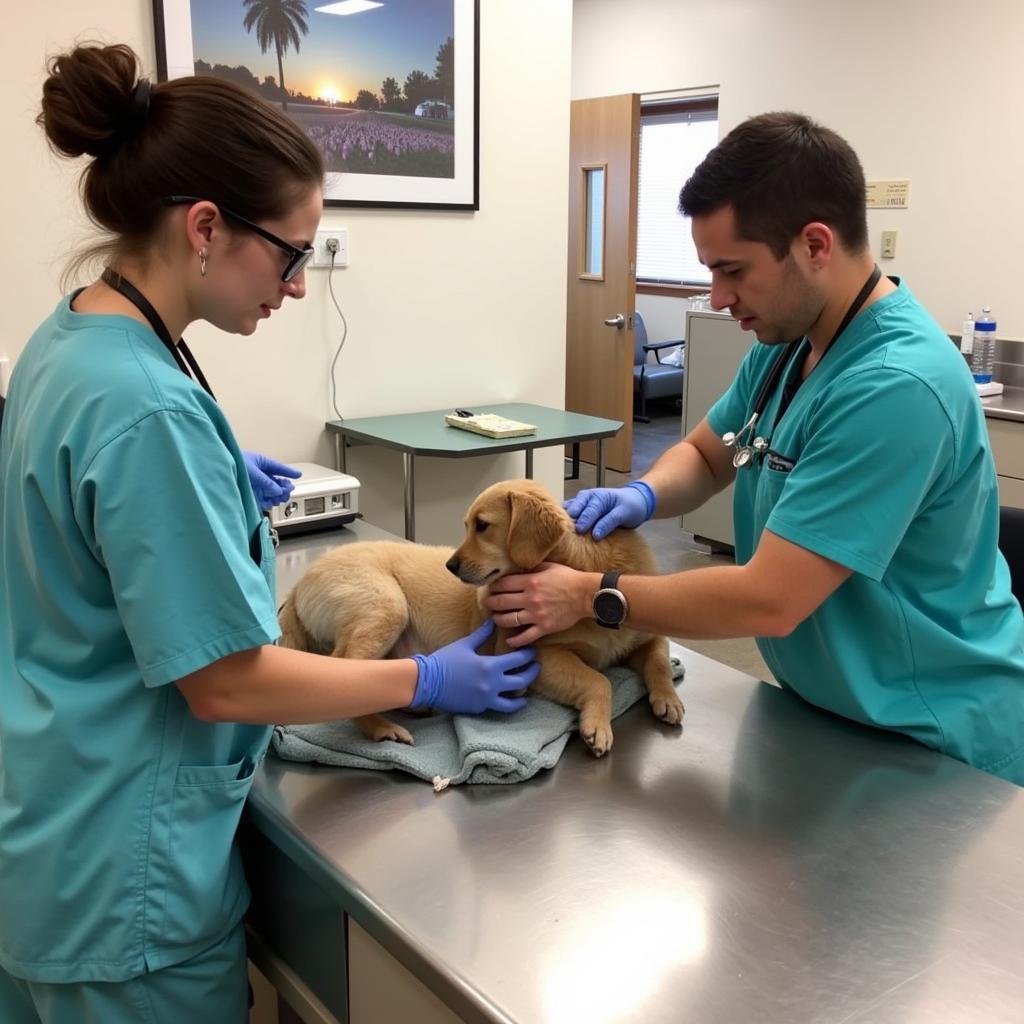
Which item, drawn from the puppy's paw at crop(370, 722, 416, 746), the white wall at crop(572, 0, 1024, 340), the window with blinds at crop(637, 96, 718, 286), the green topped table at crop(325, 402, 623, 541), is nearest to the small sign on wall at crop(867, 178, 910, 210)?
the white wall at crop(572, 0, 1024, 340)

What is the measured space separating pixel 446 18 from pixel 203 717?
111 inches

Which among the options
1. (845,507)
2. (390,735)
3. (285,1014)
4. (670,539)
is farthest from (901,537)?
(670,539)

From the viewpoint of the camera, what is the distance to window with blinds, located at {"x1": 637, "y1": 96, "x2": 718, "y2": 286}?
7508 millimetres

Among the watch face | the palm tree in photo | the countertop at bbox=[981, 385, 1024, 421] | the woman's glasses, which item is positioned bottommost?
the countertop at bbox=[981, 385, 1024, 421]

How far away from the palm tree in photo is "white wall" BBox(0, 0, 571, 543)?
30cm

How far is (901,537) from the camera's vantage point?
1.19 meters

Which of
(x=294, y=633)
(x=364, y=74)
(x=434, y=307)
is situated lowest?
(x=294, y=633)

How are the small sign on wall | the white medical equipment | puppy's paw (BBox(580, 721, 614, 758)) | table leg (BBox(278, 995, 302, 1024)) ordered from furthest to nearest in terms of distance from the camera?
the small sign on wall → the white medical equipment → table leg (BBox(278, 995, 302, 1024)) → puppy's paw (BBox(580, 721, 614, 758))

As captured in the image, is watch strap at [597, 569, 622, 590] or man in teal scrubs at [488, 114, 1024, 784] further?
watch strap at [597, 569, 622, 590]

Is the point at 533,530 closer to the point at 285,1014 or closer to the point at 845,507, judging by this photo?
the point at 845,507

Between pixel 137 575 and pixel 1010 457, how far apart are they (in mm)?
3407

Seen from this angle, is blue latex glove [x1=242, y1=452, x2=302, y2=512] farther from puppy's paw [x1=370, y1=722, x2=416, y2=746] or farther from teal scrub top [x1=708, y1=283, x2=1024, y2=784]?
teal scrub top [x1=708, y1=283, x2=1024, y2=784]

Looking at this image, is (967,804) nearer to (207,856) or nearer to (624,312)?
(207,856)

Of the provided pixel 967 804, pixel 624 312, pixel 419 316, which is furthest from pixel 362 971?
pixel 624 312
